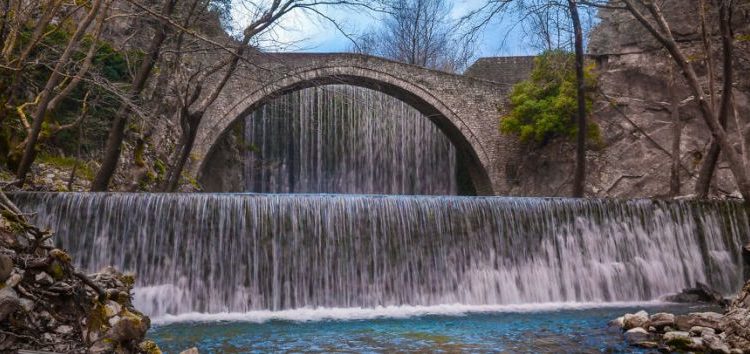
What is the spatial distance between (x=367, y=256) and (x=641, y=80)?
1364 cm

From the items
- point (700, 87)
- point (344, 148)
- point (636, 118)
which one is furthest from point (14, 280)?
point (636, 118)

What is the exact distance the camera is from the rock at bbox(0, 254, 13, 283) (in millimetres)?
2775

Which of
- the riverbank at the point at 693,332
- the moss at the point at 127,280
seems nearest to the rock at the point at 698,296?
the riverbank at the point at 693,332

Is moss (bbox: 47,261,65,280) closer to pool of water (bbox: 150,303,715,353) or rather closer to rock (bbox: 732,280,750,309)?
pool of water (bbox: 150,303,715,353)

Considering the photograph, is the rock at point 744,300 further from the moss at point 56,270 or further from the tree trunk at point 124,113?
the tree trunk at point 124,113

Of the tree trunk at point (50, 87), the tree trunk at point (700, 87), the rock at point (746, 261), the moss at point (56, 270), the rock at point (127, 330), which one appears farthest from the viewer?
the tree trunk at point (700, 87)

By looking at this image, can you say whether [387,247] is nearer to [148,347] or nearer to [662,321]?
[662,321]

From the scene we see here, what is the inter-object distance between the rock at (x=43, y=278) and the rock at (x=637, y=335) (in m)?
4.53

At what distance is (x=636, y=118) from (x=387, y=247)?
42.0 ft

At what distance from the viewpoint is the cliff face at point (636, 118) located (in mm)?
17688

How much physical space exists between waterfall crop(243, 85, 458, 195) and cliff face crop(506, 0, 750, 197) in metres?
3.41

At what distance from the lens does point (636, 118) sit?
18469 millimetres

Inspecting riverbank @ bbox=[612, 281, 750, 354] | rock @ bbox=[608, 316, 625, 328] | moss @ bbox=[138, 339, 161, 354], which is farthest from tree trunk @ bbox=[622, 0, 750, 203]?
moss @ bbox=[138, 339, 161, 354]

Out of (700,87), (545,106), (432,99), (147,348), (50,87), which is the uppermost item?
(432,99)
